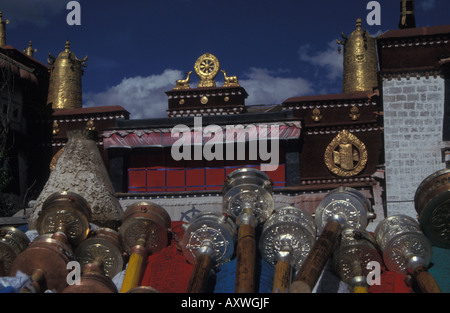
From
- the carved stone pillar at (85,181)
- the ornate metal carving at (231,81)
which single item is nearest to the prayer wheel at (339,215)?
the carved stone pillar at (85,181)

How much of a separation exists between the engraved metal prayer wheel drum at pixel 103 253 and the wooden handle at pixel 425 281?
442 centimetres

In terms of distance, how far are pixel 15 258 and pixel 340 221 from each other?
16.3 feet

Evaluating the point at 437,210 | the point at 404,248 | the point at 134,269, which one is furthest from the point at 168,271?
the point at 437,210

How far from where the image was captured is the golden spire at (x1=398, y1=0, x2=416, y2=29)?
20922 mm

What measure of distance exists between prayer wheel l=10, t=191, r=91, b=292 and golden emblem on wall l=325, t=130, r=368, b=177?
40.8 feet

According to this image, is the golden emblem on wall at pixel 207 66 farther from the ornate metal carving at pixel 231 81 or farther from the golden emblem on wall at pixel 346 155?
the golden emblem on wall at pixel 346 155

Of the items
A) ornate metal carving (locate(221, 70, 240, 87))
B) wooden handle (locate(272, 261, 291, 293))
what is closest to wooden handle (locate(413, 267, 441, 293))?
wooden handle (locate(272, 261, 291, 293))

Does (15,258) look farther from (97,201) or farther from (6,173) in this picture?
(6,173)

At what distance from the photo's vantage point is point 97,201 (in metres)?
10.7

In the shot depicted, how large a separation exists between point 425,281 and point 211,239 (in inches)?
122

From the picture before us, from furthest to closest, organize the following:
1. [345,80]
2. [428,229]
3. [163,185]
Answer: [345,80]
[163,185]
[428,229]

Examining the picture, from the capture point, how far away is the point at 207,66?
24016 mm
